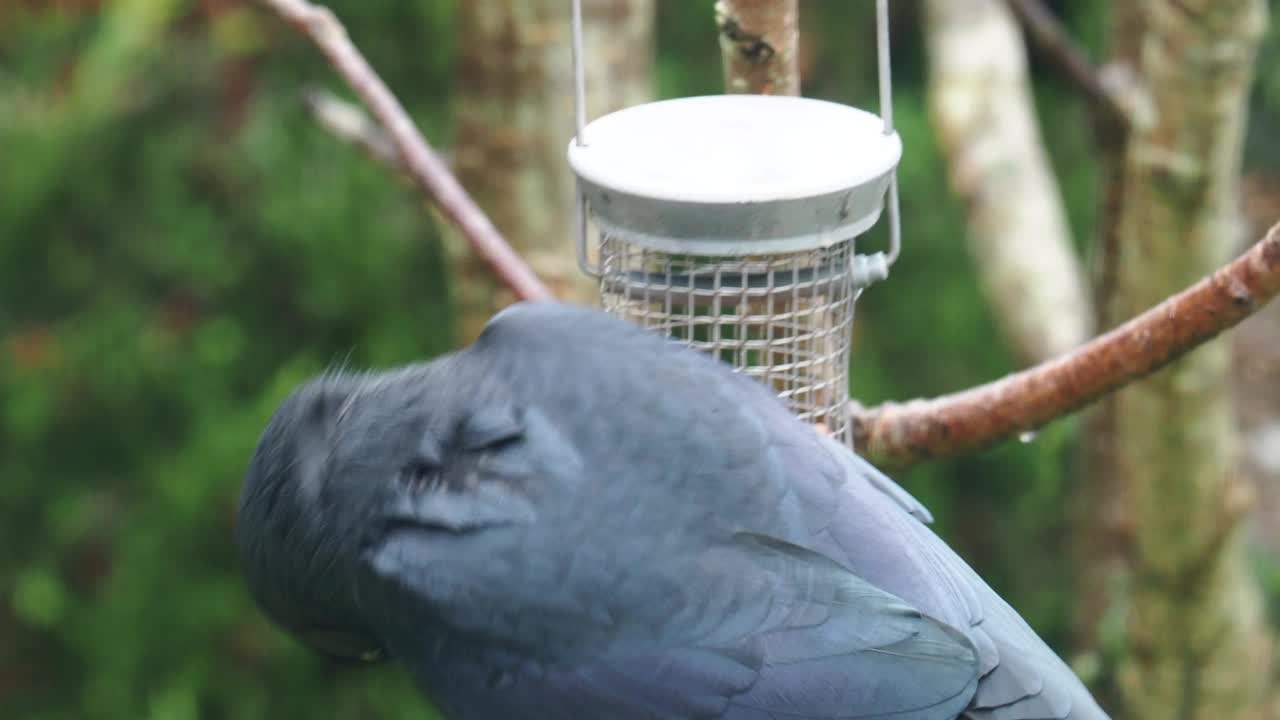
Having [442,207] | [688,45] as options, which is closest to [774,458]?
[442,207]

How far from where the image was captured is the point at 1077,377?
71.5 inches

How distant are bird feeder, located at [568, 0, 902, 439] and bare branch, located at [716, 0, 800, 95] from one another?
0.32 feet

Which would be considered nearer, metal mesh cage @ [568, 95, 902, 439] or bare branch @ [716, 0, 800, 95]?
metal mesh cage @ [568, 95, 902, 439]

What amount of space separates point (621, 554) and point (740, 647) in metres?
0.17

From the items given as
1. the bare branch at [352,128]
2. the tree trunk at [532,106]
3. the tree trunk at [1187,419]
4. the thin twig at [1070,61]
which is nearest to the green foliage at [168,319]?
the tree trunk at [532,106]

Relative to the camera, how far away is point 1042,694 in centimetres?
173

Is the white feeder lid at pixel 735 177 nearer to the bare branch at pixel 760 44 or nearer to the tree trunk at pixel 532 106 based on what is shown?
the bare branch at pixel 760 44

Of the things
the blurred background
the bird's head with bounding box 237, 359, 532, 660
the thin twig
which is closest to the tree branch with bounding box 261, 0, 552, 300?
the bird's head with bounding box 237, 359, 532, 660

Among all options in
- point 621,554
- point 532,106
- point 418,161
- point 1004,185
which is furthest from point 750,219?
point 1004,185

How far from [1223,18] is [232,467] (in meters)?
2.70

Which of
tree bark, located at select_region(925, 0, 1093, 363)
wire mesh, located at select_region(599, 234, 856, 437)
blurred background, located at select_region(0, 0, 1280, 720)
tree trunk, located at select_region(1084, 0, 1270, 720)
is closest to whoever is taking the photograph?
wire mesh, located at select_region(599, 234, 856, 437)

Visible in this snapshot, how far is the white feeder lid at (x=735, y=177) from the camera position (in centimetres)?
166

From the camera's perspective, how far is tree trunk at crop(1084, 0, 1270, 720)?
2.39 metres

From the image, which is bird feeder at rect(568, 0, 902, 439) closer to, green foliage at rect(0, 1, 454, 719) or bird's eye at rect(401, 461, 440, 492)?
bird's eye at rect(401, 461, 440, 492)
